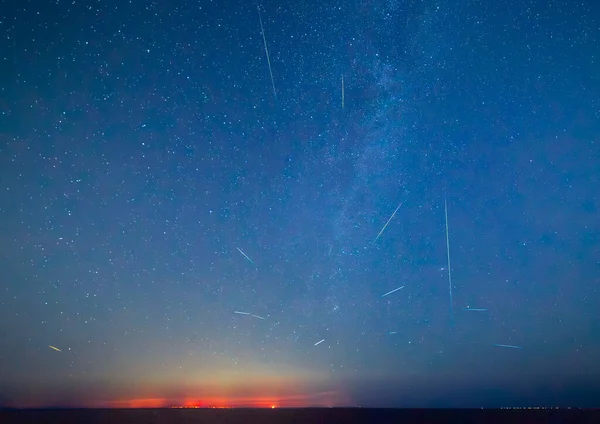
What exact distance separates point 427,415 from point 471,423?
583 millimetres

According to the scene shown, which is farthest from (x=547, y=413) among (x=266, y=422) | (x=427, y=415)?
(x=266, y=422)

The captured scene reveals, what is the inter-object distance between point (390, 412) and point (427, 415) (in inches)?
19.6

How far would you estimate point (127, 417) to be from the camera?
5.22 m

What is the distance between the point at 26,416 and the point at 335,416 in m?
4.08

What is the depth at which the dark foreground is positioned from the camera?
5.17 meters

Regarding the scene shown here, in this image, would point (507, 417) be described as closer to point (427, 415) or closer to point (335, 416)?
point (427, 415)

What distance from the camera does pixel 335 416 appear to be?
17.6 feet

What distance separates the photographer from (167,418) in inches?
205

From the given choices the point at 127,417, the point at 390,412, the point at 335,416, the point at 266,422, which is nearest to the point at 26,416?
the point at 127,417

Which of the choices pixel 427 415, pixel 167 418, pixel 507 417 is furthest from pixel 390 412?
pixel 167 418

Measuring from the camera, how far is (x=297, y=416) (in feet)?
17.1

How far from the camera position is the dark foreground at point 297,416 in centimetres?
517

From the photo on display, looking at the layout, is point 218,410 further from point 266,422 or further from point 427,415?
point 427,415

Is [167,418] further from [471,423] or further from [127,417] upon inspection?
[471,423]
